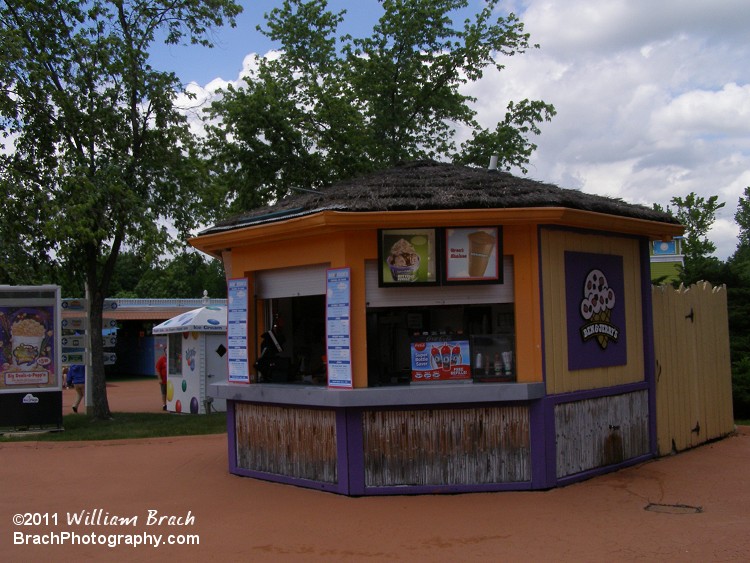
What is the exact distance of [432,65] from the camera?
19031mm

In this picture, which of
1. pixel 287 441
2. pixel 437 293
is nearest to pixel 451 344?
pixel 437 293

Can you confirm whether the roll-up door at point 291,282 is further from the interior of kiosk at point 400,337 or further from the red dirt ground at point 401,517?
the red dirt ground at point 401,517

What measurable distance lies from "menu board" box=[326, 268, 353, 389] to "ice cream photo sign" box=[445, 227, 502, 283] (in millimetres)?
1141

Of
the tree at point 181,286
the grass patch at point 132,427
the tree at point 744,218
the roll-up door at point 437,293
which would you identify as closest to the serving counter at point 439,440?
the roll-up door at point 437,293

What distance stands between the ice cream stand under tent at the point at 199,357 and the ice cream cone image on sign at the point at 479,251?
35.6 feet

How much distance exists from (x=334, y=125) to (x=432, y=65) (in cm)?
367

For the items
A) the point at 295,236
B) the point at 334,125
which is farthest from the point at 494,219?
the point at 334,125

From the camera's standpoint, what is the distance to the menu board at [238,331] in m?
10.0

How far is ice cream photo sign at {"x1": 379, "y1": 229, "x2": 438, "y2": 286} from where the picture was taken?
8.65m

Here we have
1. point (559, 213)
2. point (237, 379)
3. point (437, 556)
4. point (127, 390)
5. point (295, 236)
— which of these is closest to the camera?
point (437, 556)

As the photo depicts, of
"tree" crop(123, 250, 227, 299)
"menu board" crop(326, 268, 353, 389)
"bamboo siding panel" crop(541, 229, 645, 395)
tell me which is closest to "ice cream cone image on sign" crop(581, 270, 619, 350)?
"bamboo siding panel" crop(541, 229, 645, 395)

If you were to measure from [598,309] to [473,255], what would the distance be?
198 cm

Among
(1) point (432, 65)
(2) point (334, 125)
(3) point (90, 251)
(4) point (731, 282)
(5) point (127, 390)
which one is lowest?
(5) point (127, 390)

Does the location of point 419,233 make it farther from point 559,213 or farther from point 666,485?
point 666,485
